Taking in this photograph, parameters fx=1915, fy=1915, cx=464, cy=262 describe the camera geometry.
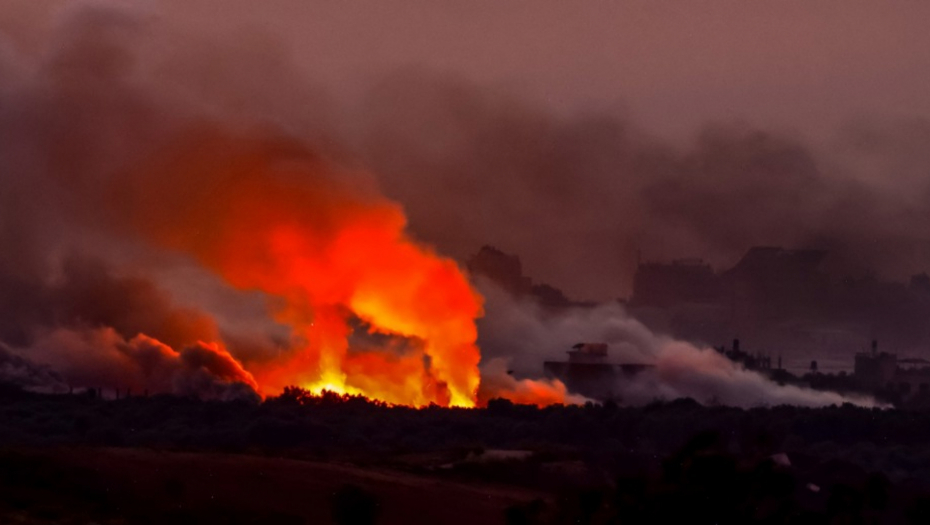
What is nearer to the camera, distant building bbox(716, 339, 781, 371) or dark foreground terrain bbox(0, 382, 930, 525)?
dark foreground terrain bbox(0, 382, 930, 525)

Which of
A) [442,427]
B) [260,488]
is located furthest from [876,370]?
[260,488]

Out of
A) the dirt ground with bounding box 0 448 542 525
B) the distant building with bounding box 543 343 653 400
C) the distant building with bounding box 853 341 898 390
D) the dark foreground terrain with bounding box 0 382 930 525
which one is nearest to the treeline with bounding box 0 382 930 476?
the dark foreground terrain with bounding box 0 382 930 525

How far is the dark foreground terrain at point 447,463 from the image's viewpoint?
257 feet

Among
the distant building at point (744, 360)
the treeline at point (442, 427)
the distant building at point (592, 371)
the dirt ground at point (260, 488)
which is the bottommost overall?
the dirt ground at point (260, 488)

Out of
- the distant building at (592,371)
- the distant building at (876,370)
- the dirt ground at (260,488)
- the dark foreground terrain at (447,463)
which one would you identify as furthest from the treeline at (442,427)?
the distant building at (876,370)

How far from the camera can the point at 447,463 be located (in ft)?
340

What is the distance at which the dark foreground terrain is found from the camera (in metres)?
78.4

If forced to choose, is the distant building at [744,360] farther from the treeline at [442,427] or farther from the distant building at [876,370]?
the treeline at [442,427]

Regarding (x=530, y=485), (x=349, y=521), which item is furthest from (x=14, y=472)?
(x=530, y=485)

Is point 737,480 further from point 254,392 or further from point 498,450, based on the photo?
point 254,392

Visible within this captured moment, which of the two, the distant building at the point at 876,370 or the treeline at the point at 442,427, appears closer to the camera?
the treeline at the point at 442,427

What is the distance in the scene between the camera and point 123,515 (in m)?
81.9

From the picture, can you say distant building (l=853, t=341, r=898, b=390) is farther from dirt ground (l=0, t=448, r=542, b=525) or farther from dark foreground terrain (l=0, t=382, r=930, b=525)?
dirt ground (l=0, t=448, r=542, b=525)

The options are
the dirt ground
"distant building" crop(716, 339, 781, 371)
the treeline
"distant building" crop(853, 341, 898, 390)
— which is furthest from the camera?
"distant building" crop(853, 341, 898, 390)
